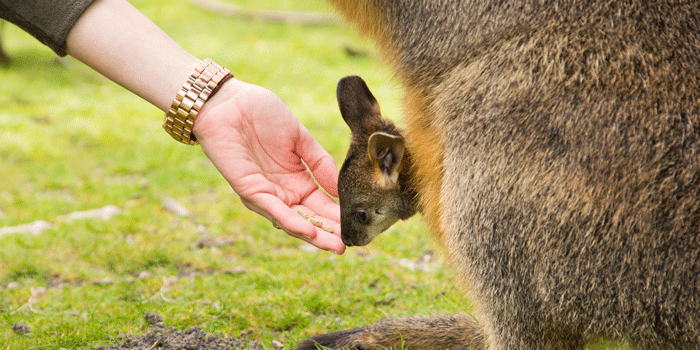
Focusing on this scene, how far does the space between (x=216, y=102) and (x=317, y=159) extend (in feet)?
2.08

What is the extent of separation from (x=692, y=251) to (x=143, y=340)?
2.33 metres

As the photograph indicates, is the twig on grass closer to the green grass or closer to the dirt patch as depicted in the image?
the green grass

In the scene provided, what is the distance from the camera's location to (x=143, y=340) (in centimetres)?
299

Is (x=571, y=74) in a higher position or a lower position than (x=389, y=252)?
higher

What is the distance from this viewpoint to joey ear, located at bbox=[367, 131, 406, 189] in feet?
10.3

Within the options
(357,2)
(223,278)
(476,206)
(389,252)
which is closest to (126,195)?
(223,278)

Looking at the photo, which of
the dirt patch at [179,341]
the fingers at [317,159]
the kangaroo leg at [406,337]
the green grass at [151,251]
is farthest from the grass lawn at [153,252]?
the fingers at [317,159]

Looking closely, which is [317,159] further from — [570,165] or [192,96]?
[570,165]

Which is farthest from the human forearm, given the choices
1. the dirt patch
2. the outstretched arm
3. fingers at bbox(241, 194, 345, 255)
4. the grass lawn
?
the dirt patch

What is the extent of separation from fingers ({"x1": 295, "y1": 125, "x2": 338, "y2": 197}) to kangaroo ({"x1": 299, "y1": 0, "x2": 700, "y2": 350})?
3.11ft

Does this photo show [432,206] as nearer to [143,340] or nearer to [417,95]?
[417,95]

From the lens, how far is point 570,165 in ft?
7.07

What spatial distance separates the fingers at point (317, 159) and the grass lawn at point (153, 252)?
1.66 ft

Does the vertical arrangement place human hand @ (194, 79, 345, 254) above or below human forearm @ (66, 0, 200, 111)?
below
